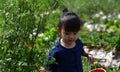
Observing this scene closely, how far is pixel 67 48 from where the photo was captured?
13.9 feet

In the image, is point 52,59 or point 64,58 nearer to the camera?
point 52,59

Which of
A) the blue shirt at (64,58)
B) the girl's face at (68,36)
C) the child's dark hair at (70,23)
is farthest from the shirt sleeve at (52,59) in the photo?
the child's dark hair at (70,23)

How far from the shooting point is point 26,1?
160 inches

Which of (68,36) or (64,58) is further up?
(68,36)

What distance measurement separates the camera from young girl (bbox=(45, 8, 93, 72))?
4.11 m

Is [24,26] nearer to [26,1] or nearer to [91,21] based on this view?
[26,1]

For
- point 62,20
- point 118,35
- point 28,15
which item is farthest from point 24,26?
point 118,35

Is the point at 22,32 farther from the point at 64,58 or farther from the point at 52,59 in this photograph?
the point at 64,58

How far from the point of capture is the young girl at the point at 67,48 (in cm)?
411

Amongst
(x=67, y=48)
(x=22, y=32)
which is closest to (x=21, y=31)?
A: (x=22, y=32)

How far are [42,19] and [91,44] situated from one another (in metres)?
3.12

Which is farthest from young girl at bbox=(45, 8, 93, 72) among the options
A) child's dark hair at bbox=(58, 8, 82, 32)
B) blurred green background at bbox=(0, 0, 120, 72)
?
blurred green background at bbox=(0, 0, 120, 72)

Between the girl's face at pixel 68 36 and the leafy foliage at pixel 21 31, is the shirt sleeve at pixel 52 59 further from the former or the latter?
the girl's face at pixel 68 36

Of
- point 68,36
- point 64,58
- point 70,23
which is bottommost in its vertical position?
point 64,58
